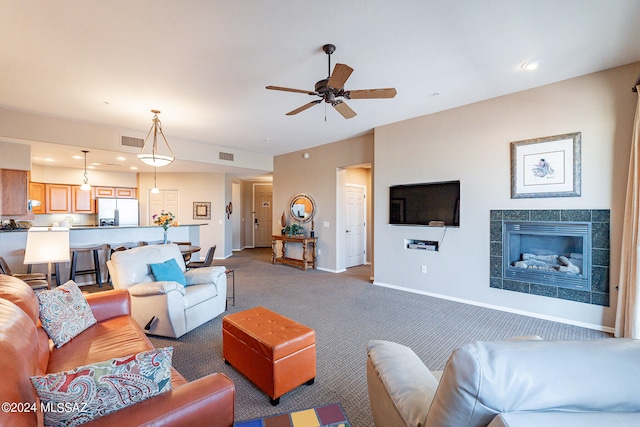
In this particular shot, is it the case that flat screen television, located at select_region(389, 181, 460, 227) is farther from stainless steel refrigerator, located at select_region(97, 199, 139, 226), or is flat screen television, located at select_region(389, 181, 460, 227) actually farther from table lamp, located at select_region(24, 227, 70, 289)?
stainless steel refrigerator, located at select_region(97, 199, 139, 226)

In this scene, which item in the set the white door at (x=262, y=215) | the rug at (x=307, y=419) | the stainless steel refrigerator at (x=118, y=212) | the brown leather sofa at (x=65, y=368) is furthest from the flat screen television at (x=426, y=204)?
the stainless steel refrigerator at (x=118, y=212)

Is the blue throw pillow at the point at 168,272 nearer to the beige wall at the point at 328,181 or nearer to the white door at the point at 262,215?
the beige wall at the point at 328,181

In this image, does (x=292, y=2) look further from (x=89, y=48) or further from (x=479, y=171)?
(x=479, y=171)

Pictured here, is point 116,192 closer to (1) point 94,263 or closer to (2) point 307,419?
(1) point 94,263

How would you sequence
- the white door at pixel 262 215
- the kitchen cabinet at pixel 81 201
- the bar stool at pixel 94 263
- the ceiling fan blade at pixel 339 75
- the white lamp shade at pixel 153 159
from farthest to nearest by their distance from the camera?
the white door at pixel 262 215
the kitchen cabinet at pixel 81 201
the bar stool at pixel 94 263
the white lamp shade at pixel 153 159
the ceiling fan blade at pixel 339 75

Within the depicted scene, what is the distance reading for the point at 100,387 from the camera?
3.28 ft

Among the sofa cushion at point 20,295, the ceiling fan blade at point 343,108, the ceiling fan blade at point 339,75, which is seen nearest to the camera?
the sofa cushion at point 20,295

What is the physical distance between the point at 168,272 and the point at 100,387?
245 cm

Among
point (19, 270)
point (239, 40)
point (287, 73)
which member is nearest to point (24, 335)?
point (239, 40)

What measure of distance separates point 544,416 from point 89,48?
13.2ft

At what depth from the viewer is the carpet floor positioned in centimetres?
206

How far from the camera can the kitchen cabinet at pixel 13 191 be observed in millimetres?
4820

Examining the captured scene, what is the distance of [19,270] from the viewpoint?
450 centimetres

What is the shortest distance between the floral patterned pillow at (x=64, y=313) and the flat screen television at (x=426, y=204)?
14.0 feet
